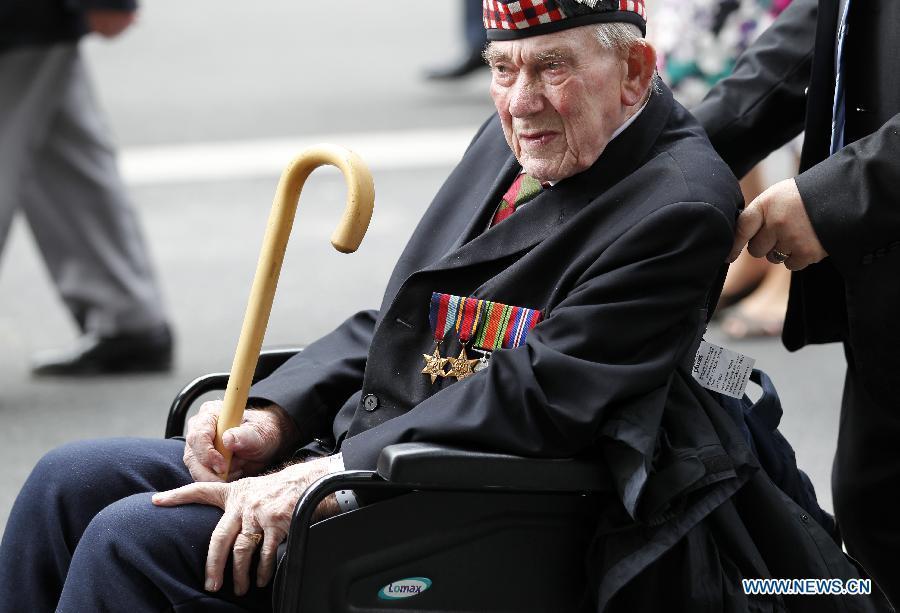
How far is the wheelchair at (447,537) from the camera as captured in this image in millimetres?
2340

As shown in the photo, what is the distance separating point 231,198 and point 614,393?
5261 millimetres

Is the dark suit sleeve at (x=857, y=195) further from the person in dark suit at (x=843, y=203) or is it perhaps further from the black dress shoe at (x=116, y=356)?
the black dress shoe at (x=116, y=356)

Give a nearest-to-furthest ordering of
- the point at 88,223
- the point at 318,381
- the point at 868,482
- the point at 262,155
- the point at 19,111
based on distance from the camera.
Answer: the point at 318,381, the point at 868,482, the point at 19,111, the point at 88,223, the point at 262,155

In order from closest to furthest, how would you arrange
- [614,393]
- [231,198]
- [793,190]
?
[614,393], [793,190], [231,198]

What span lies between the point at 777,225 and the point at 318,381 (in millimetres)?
913

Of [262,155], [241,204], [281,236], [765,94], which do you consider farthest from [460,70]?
[281,236]

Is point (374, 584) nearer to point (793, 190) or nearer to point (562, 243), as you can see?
point (562, 243)

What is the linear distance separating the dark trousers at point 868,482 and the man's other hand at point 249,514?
3.63 ft

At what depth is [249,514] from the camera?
2.52 m

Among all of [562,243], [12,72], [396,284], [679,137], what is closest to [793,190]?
[679,137]

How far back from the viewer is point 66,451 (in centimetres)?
279

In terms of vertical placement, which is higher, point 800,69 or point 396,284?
point 800,69

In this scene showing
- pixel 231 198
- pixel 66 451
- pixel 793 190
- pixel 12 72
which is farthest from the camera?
pixel 231 198

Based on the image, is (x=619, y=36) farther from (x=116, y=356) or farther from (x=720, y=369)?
(x=116, y=356)
